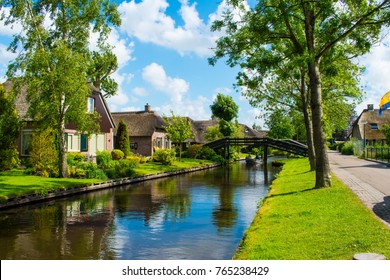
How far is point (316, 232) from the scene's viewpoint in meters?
11.1

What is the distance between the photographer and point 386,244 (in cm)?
917

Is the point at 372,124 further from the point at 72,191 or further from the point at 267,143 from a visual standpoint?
the point at 72,191

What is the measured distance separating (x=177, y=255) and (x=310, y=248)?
4213mm

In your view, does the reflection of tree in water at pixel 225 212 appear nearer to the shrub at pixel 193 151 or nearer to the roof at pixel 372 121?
the shrub at pixel 193 151

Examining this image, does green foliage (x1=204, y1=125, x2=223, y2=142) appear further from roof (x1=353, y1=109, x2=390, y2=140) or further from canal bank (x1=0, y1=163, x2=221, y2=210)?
canal bank (x1=0, y1=163, x2=221, y2=210)

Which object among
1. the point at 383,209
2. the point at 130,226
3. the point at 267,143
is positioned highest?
the point at 267,143

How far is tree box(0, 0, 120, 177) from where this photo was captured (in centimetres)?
2611

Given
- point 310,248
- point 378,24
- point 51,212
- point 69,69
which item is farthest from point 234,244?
point 69,69

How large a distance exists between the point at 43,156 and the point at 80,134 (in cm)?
678

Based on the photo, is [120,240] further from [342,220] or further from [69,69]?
[69,69]

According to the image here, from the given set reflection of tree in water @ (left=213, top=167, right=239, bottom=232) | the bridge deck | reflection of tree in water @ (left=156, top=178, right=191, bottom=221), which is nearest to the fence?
the bridge deck

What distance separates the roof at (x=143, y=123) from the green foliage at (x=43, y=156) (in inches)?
1134

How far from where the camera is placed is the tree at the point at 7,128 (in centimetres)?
2645

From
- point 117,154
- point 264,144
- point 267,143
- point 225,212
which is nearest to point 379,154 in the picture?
point 267,143
